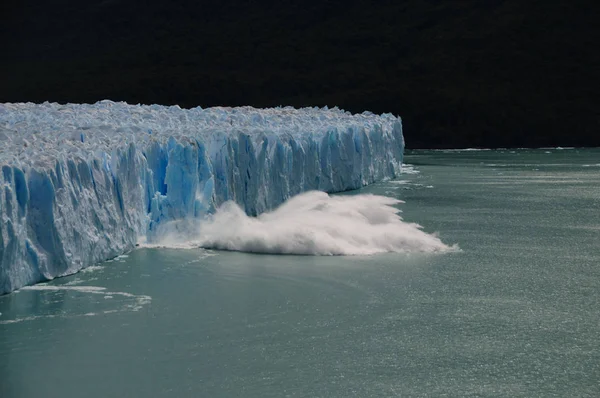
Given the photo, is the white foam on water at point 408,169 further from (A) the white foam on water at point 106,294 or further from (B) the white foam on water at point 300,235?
(A) the white foam on water at point 106,294

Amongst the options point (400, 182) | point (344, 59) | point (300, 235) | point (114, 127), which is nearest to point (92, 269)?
point (300, 235)

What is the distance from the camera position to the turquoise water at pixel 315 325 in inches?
250

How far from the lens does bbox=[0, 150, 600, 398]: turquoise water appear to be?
20.8 feet

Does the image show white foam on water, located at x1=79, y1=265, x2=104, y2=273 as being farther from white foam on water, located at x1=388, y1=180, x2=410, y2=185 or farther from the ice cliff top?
white foam on water, located at x1=388, y1=180, x2=410, y2=185

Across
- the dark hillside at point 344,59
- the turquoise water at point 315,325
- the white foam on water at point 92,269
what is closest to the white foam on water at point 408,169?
the turquoise water at point 315,325

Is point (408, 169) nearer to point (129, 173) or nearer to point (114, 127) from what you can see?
point (114, 127)

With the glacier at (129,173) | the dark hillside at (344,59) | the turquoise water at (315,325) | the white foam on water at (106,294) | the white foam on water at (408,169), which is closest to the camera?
the turquoise water at (315,325)

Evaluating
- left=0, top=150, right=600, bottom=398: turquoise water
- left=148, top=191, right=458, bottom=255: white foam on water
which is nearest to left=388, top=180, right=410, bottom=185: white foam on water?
left=148, top=191, right=458, bottom=255: white foam on water

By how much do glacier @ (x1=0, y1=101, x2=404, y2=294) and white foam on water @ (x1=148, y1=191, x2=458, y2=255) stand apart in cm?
23

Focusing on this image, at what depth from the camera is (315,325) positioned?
774 cm

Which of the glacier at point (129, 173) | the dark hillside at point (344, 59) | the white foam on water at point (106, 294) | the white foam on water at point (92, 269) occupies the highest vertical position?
the dark hillside at point (344, 59)

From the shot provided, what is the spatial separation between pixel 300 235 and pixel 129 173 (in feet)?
7.20

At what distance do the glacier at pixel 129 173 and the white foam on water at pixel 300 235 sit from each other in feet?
0.75

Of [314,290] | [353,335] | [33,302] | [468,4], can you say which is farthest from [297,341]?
[468,4]
